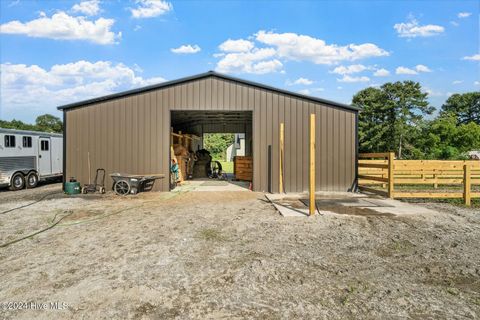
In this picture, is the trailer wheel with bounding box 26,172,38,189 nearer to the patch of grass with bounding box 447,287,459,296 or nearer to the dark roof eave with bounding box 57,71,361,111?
the dark roof eave with bounding box 57,71,361,111

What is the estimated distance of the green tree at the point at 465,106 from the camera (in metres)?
56.9

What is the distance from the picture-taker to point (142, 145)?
1129 cm

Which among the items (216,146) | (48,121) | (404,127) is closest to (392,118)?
(404,127)

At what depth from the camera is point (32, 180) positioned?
13.2 metres

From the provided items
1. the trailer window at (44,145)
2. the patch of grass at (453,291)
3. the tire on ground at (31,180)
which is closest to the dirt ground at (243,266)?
the patch of grass at (453,291)

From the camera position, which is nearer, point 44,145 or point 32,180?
point 32,180

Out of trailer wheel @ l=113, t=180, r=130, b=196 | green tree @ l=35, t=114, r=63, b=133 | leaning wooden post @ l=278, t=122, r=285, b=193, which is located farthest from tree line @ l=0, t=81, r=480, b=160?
trailer wheel @ l=113, t=180, r=130, b=196

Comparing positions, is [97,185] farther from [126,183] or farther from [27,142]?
[27,142]

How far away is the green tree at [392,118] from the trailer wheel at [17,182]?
3332cm

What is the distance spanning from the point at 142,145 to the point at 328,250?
27.1 feet

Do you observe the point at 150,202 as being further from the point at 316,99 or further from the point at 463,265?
the point at 463,265

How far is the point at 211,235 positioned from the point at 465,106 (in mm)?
67968

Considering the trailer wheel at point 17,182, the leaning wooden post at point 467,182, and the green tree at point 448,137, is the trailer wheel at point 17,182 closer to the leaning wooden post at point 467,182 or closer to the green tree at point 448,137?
the leaning wooden post at point 467,182

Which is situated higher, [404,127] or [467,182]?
[404,127]
